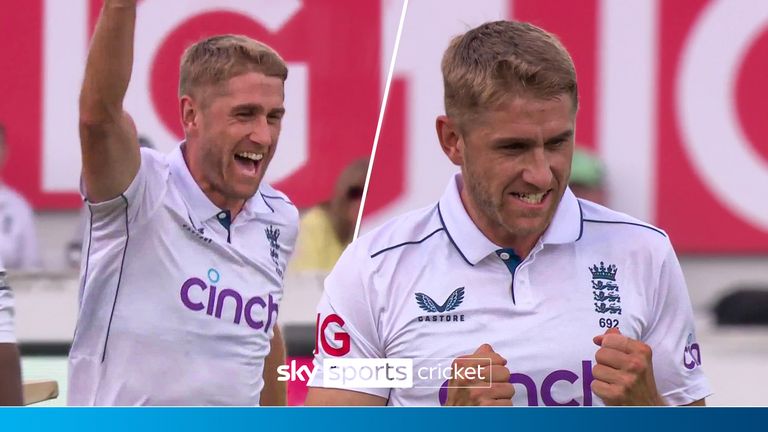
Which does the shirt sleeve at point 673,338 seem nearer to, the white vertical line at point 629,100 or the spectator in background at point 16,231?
the white vertical line at point 629,100

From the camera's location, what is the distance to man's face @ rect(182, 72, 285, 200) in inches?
103

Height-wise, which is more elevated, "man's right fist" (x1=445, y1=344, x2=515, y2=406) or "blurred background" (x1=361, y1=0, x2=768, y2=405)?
"blurred background" (x1=361, y1=0, x2=768, y2=405)

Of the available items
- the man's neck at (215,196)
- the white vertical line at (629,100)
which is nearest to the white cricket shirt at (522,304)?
the white vertical line at (629,100)

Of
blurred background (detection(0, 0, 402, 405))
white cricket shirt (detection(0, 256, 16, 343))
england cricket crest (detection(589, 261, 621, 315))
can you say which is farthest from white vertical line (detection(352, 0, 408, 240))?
white cricket shirt (detection(0, 256, 16, 343))

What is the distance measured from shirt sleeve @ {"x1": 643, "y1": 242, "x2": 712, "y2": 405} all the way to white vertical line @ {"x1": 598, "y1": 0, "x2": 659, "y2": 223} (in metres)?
0.17

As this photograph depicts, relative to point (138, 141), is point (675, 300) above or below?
below

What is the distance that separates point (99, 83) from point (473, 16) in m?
0.69

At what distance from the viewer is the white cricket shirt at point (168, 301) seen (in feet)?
8.60

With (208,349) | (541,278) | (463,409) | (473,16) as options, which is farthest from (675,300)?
(208,349)

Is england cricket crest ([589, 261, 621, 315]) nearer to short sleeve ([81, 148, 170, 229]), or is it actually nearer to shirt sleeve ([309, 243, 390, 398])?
shirt sleeve ([309, 243, 390, 398])

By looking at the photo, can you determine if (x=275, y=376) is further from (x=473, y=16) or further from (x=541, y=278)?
(x=473, y=16)

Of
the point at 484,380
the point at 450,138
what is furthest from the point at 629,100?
the point at 484,380

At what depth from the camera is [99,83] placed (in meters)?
2.50

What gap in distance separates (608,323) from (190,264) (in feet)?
2.53
